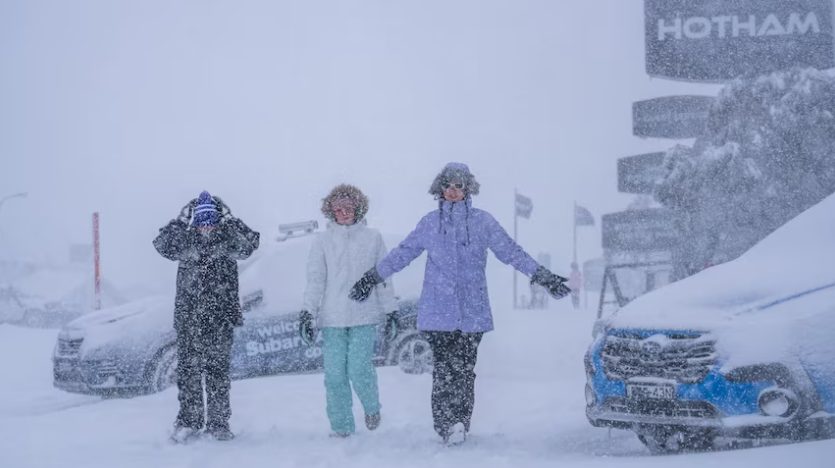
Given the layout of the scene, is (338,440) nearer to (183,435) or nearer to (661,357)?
(183,435)

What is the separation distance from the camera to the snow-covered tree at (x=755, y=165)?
18.2 m

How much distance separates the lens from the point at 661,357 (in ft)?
16.0

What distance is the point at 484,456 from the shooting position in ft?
16.1

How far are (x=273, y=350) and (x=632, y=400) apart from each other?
13.9 feet

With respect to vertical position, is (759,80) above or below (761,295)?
above

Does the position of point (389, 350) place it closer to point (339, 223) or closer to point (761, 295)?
point (339, 223)

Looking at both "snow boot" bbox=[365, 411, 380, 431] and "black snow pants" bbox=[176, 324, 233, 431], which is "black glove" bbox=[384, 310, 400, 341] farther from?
"black snow pants" bbox=[176, 324, 233, 431]

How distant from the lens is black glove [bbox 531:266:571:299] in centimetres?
532

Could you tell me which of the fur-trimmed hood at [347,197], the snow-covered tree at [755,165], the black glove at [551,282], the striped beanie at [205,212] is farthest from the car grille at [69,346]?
the snow-covered tree at [755,165]

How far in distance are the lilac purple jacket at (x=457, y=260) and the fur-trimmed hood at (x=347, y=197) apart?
49cm

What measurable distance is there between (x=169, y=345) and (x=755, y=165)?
1455 cm

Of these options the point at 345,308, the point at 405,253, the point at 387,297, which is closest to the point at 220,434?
the point at 345,308

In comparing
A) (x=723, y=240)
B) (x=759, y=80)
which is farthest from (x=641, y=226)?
(x=759, y=80)

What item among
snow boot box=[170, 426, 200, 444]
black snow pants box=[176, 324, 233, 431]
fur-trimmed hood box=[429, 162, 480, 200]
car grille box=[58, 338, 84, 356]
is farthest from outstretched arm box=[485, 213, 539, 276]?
car grille box=[58, 338, 84, 356]
